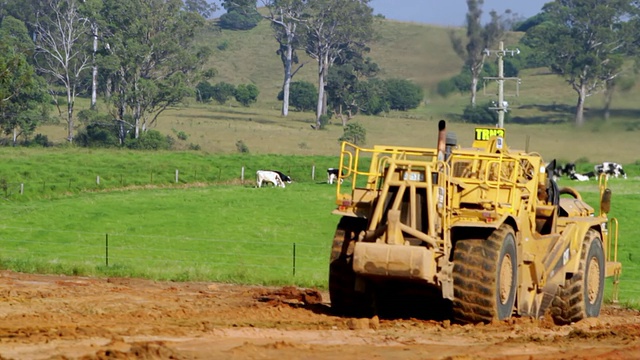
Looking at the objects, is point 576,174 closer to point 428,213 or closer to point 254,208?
point 254,208

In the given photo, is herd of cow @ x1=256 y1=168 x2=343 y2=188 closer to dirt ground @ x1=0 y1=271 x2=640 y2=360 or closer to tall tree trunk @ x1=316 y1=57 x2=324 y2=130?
tall tree trunk @ x1=316 y1=57 x2=324 y2=130

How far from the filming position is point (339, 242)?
1897 centimetres

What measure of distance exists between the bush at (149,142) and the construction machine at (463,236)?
6870 cm

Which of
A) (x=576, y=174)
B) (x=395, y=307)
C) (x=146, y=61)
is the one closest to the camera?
(x=395, y=307)

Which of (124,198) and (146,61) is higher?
(146,61)

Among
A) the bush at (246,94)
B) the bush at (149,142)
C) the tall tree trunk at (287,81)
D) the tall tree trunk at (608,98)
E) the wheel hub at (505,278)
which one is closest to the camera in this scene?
the wheel hub at (505,278)

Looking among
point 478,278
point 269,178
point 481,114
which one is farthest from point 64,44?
point 478,278

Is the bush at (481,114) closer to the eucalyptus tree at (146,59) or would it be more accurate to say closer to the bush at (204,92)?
the eucalyptus tree at (146,59)

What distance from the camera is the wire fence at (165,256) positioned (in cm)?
3002

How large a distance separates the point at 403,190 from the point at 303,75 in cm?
11051

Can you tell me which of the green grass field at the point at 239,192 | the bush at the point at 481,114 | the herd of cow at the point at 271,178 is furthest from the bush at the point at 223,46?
the bush at the point at 481,114

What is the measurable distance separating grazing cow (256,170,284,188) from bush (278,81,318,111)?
5197cm

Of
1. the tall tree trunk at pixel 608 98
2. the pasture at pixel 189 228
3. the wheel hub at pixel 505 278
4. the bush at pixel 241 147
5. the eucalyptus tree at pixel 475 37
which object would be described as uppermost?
the eucalyptus tree at pixel 475 37

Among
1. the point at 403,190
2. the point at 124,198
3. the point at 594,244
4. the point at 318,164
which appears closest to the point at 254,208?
the point at 124,198
